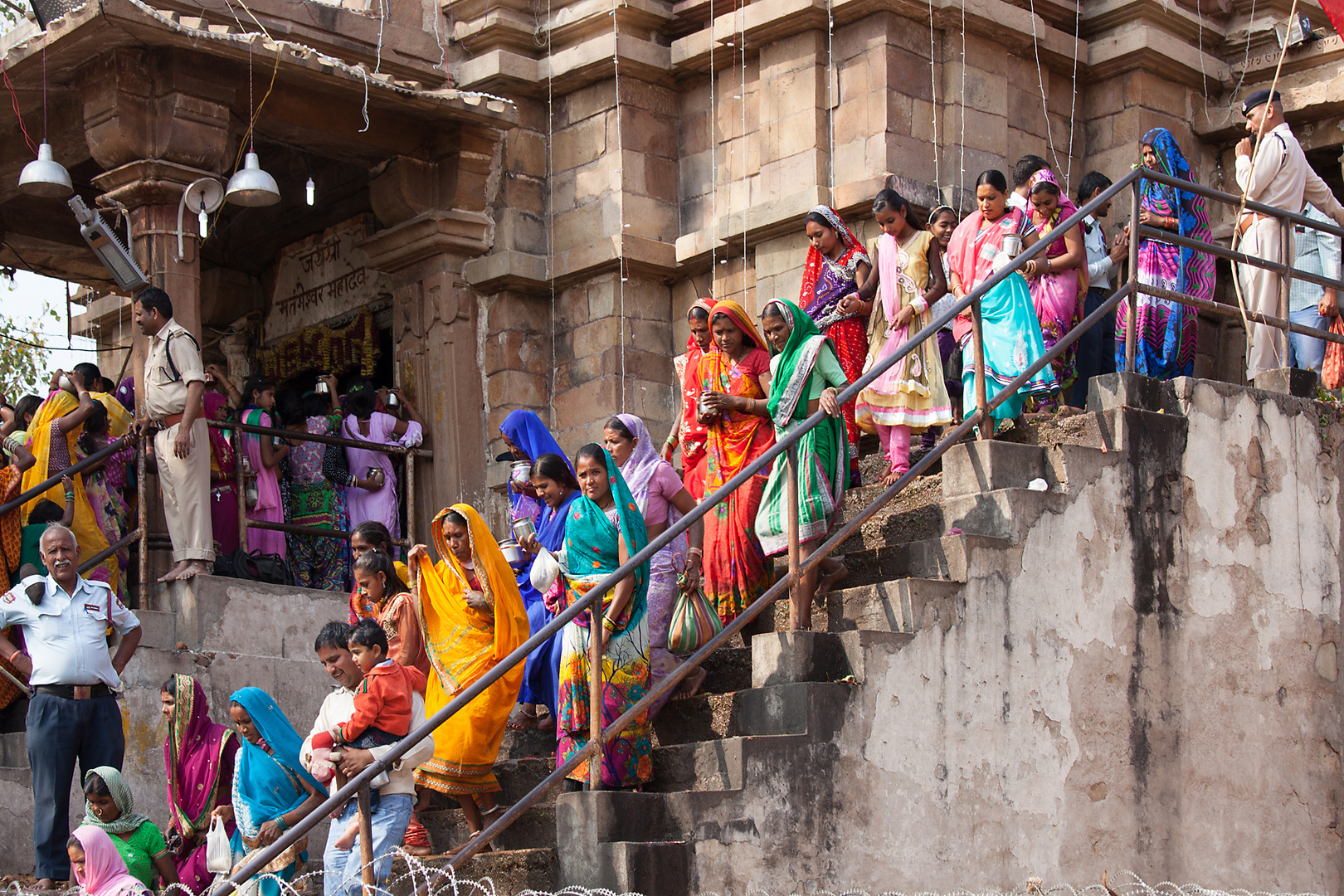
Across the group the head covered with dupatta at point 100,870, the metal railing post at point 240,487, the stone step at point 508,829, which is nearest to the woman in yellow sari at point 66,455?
the metal railing post at point 240,487

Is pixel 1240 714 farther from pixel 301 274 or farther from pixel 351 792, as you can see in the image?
pixel 301 274

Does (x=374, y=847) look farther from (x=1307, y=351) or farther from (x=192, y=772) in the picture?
(x=1307, y=351)

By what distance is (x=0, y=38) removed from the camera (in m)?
13.5

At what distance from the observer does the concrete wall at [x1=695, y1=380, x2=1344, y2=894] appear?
7473 mm

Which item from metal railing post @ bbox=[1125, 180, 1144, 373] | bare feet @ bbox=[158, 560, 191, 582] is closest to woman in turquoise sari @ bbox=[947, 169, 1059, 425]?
metal railing post @ bbox=[1125, 180, 1144, 373]

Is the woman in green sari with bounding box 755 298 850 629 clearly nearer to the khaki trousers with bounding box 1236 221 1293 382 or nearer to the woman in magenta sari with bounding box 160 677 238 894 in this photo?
the khaki trousers with bounding box 1236 221 1293 382

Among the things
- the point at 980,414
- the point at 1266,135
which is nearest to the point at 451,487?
the point at 980,414

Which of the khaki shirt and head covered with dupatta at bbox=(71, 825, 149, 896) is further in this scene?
the khaki shirt

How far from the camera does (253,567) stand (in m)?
10.7

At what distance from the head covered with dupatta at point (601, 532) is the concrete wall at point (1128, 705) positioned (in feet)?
3.94

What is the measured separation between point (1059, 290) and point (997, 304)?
0.46 meters

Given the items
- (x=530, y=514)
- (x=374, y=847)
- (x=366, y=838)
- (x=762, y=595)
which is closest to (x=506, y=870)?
(x=374, y=847)

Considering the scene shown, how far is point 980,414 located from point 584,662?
7.10ft

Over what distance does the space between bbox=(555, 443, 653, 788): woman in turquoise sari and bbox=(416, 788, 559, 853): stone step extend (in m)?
0.23
